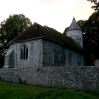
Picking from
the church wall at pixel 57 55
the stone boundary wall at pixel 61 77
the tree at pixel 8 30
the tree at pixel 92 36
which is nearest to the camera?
the stone boundary wall at pixel 61 77

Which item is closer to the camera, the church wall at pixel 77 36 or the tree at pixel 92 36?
the tree at pixel 92 36

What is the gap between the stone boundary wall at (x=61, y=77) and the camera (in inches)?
570

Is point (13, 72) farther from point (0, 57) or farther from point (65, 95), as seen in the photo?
point (0, 57)

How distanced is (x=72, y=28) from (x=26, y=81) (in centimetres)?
2495

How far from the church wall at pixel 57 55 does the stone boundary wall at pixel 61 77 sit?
5519mm

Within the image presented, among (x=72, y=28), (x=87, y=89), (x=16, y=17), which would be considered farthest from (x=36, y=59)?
(x=16, y=17)

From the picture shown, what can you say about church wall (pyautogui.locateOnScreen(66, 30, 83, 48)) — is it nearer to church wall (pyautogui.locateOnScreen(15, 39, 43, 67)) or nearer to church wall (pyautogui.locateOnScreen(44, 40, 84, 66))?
church wall (pyautogui.locateOnScreen(44, 40, 84, 66))

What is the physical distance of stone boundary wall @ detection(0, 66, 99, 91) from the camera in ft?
47.5

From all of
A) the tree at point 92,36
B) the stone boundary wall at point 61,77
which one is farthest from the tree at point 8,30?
the stone boundary wall at point 61,77

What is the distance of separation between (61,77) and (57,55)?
12492mm

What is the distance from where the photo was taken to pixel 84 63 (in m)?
40.0

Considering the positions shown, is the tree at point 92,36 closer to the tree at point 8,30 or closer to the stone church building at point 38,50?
the stone church building at point 38,50

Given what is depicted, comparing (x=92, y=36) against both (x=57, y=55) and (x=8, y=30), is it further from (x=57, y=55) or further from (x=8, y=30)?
(x=8, y=30)

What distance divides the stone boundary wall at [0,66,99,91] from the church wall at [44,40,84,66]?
18.1ft
